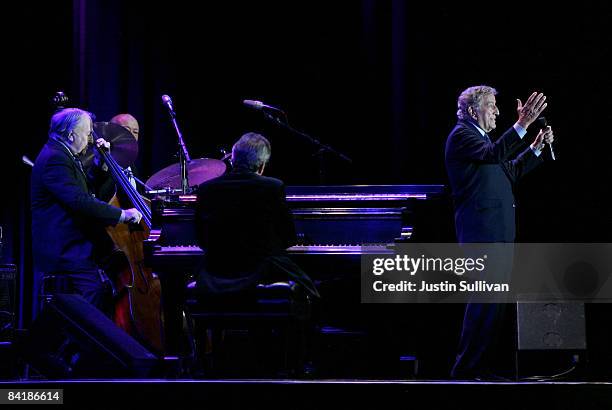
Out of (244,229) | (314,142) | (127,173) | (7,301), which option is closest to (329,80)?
(314,142)

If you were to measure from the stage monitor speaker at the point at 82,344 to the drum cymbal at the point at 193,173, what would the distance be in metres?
1.51

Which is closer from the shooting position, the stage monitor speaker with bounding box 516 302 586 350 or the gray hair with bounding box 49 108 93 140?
the gray hair with bounding box 49 108 93 140

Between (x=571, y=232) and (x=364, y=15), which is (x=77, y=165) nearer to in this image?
(x=364, y=15)

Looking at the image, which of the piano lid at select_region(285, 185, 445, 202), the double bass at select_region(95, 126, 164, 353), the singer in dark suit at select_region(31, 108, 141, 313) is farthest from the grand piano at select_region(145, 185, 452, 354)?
the singer in dark suit at select_region(31, 108, 141, 313)

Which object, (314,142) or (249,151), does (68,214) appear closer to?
(249,151)

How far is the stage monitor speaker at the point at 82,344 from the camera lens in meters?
4.23

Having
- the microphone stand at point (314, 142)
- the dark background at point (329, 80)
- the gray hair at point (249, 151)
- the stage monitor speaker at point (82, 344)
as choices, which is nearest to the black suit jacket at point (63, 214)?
the stage monitor speaker at point (82, 344)

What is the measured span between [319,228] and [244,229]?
92 centimetres

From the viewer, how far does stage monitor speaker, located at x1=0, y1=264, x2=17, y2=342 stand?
19.0 feet

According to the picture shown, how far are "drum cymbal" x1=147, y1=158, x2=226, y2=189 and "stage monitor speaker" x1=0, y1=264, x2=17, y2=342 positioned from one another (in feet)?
4.23

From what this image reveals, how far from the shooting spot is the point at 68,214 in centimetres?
500

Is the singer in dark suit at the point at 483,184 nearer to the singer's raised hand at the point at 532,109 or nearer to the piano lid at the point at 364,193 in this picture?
the singer's raised hand at the point at 532,109

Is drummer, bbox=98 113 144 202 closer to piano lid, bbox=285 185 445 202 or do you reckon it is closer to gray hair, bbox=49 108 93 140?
gray hair, bbox=49 108 93 140

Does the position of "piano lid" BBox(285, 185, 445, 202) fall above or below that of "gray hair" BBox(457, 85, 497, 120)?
below
